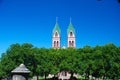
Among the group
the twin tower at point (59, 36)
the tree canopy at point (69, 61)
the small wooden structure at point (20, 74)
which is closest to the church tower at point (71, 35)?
the twin tower at point (59, 36)

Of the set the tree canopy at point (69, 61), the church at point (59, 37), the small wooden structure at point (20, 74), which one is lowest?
the small wooden structure at point (20, 74)

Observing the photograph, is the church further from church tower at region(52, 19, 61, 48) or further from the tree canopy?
the tree canopy

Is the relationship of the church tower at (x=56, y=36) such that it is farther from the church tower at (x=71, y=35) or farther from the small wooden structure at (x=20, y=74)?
the small wooden structure at (x=20, y=74)

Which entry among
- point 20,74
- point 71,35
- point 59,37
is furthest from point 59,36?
point 20,74

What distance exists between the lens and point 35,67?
235 feet

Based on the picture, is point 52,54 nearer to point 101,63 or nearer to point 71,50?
point 71,50

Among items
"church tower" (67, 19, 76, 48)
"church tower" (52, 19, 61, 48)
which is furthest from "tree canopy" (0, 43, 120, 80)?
"church tower" (67, 19, 76, 48)

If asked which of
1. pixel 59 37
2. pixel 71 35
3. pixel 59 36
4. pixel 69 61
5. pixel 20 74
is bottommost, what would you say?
pixel 20 74

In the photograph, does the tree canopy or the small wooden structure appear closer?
the small wooden structure

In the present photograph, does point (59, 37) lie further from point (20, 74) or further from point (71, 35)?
point (20, 74)

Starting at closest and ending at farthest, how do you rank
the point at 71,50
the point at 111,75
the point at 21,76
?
the point at 21,76
the point at 111,75
the point at 71,50

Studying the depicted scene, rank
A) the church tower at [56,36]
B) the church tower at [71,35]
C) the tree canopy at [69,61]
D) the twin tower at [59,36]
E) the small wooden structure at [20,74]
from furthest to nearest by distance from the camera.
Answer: the church tower at [71,35]
the twin tower at [59,36]
the church tower at [56,36]
the tree canopy at [69,61]
the small wooden structure at [20,74]

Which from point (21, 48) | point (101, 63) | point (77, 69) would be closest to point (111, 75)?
point (101, 63)

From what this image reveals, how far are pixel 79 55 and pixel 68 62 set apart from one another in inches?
110
